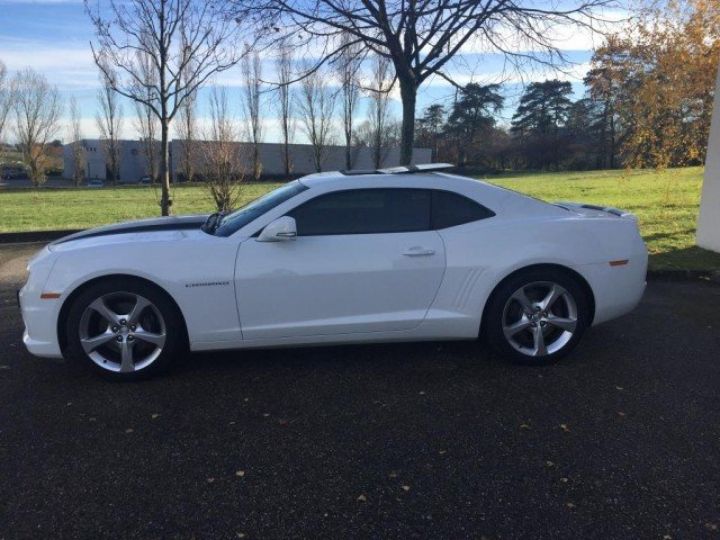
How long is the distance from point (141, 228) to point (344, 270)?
66.4 inches

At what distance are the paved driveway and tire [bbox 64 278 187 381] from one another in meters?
0.15

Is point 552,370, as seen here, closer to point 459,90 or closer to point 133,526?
point 133,526

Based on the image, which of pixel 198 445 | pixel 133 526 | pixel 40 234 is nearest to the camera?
pixel 133 526

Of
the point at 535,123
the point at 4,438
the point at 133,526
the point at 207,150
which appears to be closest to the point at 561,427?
the point at 133,526

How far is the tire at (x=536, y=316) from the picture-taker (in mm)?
4215

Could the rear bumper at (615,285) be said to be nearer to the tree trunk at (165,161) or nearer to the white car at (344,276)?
the white car at (344,276)

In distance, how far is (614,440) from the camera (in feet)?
10.4

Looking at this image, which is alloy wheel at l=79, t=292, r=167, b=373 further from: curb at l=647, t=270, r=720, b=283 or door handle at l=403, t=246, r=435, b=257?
curb at l=647, t=270, r=720, b=283

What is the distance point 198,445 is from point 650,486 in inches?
90.9

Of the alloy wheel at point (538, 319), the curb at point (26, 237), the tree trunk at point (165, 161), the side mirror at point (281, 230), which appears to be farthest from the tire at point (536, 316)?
the curb at point (26, 237)

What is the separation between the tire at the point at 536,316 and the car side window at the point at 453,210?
53cm

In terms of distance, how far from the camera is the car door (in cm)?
395

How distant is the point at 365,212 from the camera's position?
4.18 meters

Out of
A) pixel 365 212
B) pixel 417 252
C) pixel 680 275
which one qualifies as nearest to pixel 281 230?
pixel 365 212
